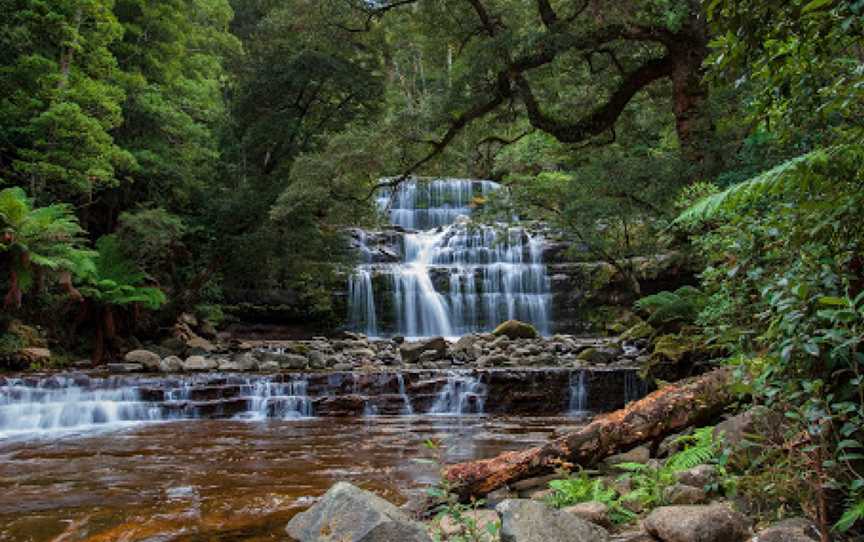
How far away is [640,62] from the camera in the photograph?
11.8m

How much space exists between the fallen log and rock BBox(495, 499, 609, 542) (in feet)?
2.98

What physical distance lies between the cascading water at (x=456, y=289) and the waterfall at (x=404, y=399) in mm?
8873

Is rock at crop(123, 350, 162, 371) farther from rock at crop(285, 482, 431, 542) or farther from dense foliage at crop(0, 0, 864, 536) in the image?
rock at crop(285, 482, 431, 542)

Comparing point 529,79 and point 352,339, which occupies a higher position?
point 529,79

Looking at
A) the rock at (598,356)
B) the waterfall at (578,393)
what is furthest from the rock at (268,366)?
the rock at (598,356)

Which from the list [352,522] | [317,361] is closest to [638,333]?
[317,361]

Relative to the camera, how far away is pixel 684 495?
3.23 meters

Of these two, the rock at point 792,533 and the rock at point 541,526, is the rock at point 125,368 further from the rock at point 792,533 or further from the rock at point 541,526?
the rock at point 792,533

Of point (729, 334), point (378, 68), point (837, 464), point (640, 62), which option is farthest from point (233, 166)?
point (837, 464)

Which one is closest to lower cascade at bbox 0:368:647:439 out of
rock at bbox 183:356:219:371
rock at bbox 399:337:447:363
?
rock at bbox 183:356:219:371

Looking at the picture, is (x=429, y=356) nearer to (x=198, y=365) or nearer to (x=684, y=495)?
(x=198, y=365)

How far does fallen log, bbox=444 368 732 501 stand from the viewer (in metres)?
3.93

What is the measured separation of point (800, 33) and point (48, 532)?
15.7 ft

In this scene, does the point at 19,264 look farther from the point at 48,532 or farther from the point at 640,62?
the point at 640,62
